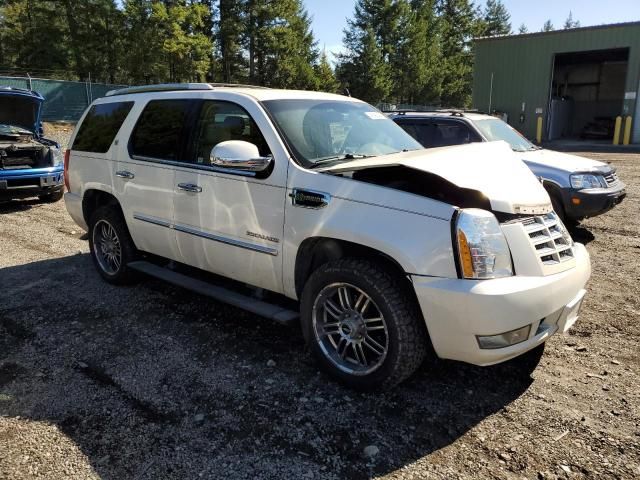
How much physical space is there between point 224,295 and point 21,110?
8.69 m

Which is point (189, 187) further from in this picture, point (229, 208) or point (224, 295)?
point (224, 295)

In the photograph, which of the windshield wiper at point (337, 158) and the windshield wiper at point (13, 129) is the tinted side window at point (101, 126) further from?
the windshield wiper at point (13, 129)

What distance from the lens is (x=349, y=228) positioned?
315cm

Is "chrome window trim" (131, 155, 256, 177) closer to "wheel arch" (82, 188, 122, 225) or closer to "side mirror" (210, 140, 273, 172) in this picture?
"side mirror" (210, 140, 273, 172)

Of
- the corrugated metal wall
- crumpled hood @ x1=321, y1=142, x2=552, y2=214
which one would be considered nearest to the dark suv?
crumpled hood @ x1=321, y1=142, x2=552, y2=214

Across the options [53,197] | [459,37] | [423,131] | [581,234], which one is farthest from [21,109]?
[459,37]

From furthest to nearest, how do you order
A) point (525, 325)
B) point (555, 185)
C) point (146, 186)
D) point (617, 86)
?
1. point (617, 86)
2. point (555, 185)
3. point (146, 186)
4. point (525, 325)

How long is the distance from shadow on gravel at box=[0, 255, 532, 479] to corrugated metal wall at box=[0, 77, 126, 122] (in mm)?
22532

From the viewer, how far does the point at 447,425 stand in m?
2.94

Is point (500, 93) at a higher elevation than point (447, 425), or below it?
higher

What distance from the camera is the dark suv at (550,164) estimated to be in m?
6.90

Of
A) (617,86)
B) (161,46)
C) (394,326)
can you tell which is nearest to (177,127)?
(394,326)

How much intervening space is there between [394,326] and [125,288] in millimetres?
3329

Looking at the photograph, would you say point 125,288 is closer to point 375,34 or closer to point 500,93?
point 500,93
